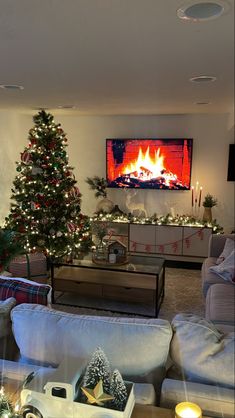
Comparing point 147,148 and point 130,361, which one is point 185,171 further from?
point 130,361

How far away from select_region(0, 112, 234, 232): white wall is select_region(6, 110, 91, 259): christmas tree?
608 millimetres

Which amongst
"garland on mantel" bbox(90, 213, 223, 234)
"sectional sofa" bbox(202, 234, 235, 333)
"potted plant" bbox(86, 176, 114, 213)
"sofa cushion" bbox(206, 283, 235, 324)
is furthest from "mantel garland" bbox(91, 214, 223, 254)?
"sofa cushion" bbox(206, 283, 235, 324)

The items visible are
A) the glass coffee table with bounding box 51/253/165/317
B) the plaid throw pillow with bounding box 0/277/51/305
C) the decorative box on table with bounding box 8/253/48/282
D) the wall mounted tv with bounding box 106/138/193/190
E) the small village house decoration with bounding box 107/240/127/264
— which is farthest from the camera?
the wall mounted tv with bounding box 106/138/193/190

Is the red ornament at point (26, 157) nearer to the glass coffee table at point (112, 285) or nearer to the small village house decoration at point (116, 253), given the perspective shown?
the glass coffee table at point (112, 285)

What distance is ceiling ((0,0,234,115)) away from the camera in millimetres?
1034

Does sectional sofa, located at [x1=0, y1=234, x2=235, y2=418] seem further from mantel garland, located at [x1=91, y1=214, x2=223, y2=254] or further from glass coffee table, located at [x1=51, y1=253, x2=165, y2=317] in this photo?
mantel garland, located at [x1=91, y1=214, x2=223, y2=254]

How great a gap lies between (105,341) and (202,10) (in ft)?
3.64

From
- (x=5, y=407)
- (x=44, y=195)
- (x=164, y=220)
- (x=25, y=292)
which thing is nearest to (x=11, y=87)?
(x=44, y=195)

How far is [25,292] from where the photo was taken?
1.67m

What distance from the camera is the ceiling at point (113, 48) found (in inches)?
40.7

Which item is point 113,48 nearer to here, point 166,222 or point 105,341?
point 105,341

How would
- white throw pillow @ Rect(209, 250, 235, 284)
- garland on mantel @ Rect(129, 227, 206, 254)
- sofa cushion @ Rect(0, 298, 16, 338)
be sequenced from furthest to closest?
garland on mantel @ Rect(129, 227, 206, 254) → white throw pillow @ Rect(209, 250, 235, 284) → sofa cushion @ Rect(0, 298, 16, 338)

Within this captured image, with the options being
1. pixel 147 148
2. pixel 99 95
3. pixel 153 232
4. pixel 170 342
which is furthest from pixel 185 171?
pixel 170 342

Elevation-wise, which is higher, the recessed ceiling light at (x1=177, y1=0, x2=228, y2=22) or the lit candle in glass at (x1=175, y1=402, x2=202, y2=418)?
the recessed ceiling light at (x1=177, y1=0, x2=228, y2=22)
